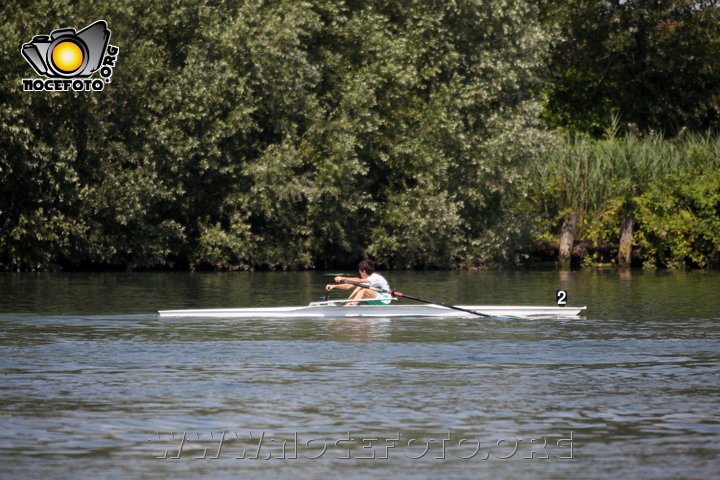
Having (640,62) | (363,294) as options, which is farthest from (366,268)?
(640,62)

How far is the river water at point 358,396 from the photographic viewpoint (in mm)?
11938

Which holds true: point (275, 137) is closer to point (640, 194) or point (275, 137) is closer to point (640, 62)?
point (640, 194)

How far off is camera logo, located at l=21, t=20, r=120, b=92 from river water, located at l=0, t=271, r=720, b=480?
1535cm

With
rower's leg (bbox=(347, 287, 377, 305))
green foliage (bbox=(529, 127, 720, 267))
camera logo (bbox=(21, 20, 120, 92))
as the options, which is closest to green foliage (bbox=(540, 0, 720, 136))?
green foliage (bbox=(529, 127, 720, 267))

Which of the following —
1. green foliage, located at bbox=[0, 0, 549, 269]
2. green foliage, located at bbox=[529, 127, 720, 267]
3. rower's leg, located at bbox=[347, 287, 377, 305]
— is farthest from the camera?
green foliage, located at bbox=[529, 127, 720, 267]

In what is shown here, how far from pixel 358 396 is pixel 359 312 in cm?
1143

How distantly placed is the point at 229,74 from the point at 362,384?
30696 millimetres

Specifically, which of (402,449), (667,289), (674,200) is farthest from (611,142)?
(402,449)

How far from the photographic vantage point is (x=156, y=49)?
46500 mm

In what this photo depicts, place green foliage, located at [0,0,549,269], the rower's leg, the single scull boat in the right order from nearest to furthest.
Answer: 1. the single scull boat
2. the rower's leg
3. green foliage, located at [0,0,549,269]

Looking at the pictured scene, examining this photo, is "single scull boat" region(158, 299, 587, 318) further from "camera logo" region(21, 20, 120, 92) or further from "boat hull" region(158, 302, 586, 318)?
"camera logo" region(21, 20, 120, 92)

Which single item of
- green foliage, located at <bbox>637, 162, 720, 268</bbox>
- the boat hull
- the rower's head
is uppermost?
green foliage, located at <bbox>637, 162, 720, 268</bbox>

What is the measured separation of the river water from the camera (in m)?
11.9

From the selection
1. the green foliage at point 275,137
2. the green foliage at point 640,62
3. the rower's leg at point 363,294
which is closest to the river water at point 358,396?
the rower's leg at point 363,294
